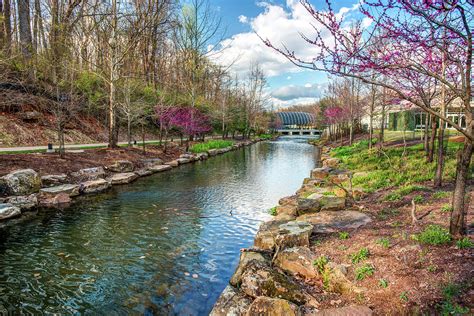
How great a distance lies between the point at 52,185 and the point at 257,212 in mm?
7079

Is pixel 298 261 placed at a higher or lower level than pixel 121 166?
lower

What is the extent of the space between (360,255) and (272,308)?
1646 millimetres

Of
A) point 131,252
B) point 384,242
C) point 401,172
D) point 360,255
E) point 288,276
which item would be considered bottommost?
point 131,252

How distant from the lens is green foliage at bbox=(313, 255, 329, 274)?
4.42 m

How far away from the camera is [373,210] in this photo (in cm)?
687

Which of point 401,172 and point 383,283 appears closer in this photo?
point 383,283

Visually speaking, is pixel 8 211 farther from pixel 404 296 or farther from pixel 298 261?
pixel 404 296

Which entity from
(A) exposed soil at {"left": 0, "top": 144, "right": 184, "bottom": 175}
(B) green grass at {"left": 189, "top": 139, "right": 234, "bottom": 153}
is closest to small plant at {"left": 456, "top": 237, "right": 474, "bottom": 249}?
(A) exposed soil at {"left": 0, "top": 144, "right": 184, "bottom": 175}

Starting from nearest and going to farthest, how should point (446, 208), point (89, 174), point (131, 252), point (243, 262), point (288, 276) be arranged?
point (288, 276)
point (243, 262)
point (446, 208)
point (131, 252)
point (89, 174)

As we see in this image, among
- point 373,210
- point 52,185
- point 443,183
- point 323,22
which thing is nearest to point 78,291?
point 323,22

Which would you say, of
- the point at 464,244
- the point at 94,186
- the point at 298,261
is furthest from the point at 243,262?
the point at 94,186

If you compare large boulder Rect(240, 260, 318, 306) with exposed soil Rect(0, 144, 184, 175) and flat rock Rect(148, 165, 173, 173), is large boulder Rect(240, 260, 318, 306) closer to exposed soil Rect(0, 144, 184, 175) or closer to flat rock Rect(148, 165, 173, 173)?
exposed soil Rect(0, 144, 184, 175)

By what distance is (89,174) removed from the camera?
40.4 feet

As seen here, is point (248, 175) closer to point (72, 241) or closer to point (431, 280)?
point (72, 241)
